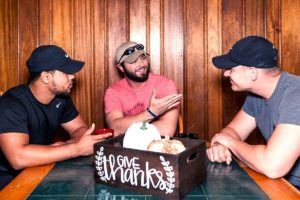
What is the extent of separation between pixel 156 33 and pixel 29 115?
1.40 meters

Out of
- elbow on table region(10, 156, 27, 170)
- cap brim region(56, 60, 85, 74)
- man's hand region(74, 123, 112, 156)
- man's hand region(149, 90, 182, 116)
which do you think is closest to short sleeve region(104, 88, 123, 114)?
man's hand region(149, 90, 182, 116)

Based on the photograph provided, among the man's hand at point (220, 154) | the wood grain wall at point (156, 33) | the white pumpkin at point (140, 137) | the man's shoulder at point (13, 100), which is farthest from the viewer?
the wood grain wall at point (156, 33)

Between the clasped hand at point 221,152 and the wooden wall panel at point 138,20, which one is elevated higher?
the wooden wall panel at point 138,20

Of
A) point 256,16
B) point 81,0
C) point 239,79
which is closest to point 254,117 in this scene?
point 239,79

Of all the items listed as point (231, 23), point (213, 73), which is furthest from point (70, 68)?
point (231, 23)

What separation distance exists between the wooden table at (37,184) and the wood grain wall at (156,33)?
4.97 ft

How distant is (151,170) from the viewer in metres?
1.18

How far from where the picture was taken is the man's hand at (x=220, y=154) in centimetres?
156

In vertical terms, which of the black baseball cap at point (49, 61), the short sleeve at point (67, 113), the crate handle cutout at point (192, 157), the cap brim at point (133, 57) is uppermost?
the cap brim at point (133, 57)

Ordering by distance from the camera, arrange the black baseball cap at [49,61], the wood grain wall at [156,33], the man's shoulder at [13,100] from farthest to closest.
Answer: the wood grain wall at [156,33] → the black baseball cap at [49,61] → the man's shoulder at [13,100]

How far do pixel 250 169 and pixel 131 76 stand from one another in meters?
1.45

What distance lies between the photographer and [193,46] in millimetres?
2930

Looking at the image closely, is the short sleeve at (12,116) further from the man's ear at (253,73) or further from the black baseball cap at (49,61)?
the man's ear at (253,73)

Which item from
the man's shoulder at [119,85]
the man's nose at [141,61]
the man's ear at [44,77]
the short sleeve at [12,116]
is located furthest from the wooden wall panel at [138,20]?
the short sleeve at [12,116]
